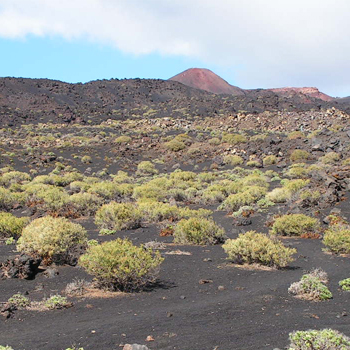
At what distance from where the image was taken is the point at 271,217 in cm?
1440

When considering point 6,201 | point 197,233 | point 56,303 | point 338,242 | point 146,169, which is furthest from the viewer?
point 146,169

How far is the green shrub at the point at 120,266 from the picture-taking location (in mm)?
6852

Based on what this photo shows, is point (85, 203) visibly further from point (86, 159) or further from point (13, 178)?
point (86, 159)

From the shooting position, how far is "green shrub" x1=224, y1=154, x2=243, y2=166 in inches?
1380

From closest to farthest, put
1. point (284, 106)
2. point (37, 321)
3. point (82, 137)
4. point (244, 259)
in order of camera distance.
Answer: point (37, 321) < point (244, 259) < point (82, 137) < point (284, 106)

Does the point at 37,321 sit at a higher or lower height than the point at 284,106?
lower

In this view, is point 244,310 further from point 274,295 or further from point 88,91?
point 88,91

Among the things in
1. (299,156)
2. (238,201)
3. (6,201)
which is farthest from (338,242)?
(299,156)

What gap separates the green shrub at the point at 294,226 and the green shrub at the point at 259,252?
131 inches

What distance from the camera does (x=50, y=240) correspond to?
28.0 feet

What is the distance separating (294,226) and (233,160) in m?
23.4

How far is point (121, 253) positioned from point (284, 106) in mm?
65533

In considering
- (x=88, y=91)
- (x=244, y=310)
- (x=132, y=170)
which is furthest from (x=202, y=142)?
(x=88, y=91)

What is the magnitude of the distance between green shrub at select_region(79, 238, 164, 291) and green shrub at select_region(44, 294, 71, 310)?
78 centimetres
